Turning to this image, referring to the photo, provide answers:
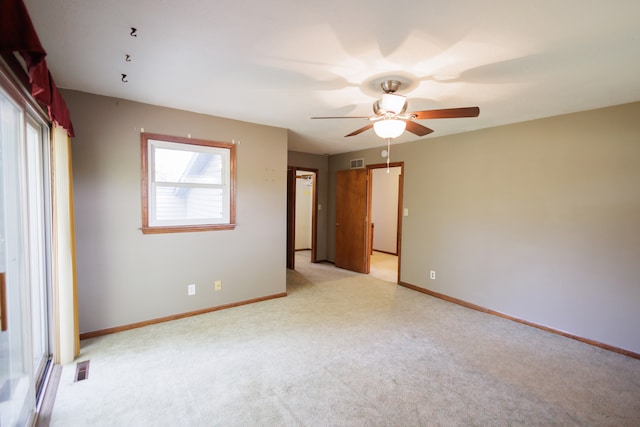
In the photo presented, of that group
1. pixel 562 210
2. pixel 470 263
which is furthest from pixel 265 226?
pixel 562 210

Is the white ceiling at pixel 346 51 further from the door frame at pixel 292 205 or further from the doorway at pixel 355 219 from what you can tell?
the door frame at pixel 292 205

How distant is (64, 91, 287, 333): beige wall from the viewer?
2.80 meters

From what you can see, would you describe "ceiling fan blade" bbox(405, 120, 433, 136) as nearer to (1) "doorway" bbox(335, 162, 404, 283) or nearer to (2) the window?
(2) the window

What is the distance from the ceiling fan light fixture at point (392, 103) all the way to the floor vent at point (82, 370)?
3060 mm

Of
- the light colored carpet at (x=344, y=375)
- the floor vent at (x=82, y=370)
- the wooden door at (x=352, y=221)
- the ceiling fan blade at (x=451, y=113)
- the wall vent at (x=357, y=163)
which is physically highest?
the wall vent at (x=357, y=163)

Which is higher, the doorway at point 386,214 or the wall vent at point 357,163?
the wall vent at point 357,163

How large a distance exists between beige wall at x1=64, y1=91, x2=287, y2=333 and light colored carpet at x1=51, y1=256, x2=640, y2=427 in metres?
0.30

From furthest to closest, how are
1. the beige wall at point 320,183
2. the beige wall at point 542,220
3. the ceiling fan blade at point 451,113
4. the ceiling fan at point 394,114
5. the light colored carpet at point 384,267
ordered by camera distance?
the beige wall at point 320,183 < the light colored carpet at point 384,267 < the beige wall at point 542,220 < the ceiling fan at point 394,114 < the ceiling fan blade at point 451,113

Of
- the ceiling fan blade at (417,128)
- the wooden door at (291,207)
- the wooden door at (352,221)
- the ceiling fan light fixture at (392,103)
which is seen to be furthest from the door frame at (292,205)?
the ceiling fan light fixture at (392,103)

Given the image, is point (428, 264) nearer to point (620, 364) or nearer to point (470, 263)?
point (470, 263)

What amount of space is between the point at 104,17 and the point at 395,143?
4008mm

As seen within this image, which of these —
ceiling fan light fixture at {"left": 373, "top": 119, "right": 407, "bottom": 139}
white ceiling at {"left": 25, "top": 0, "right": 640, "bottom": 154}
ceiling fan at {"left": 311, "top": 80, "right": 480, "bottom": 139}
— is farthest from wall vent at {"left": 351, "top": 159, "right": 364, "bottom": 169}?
ceiling fan light fixture at {"left": 373, "top": 119, "right": 407, "bottom": 139}

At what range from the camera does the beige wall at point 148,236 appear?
9.18 ft

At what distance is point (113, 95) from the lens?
281cm
